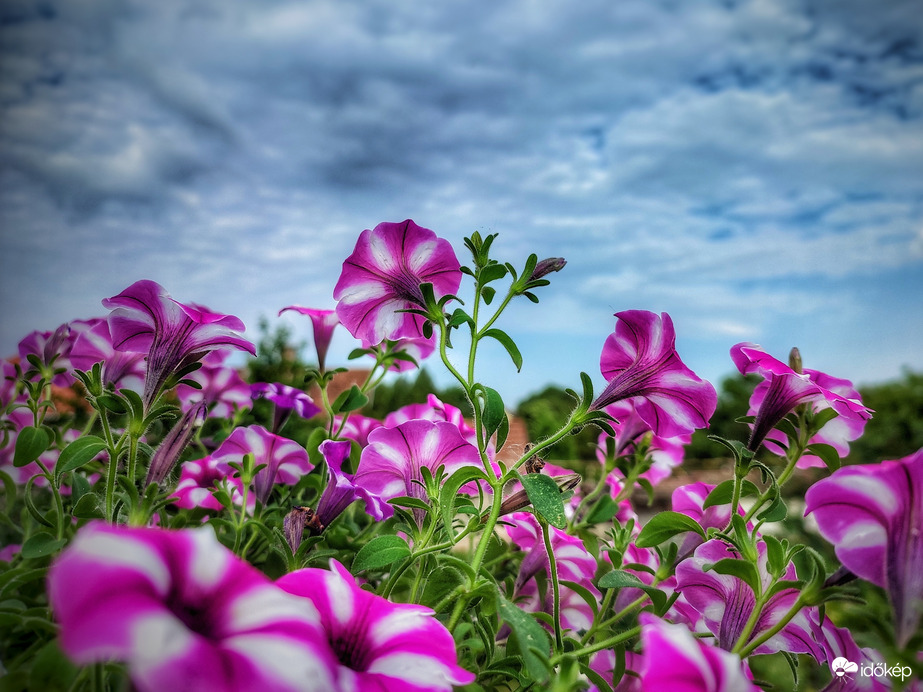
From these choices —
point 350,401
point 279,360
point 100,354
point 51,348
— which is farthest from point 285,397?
point 279,360

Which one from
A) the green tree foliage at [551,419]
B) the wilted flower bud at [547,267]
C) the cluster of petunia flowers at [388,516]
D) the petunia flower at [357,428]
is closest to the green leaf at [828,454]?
the cluster of petunia flowers at [388,516]

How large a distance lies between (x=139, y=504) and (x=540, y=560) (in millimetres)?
441

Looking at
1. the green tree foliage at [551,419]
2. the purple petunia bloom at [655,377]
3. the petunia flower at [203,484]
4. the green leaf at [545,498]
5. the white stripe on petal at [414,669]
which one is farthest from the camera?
the green tree foliage at [551,419]

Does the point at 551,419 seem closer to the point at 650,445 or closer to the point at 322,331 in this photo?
the point at 650,445

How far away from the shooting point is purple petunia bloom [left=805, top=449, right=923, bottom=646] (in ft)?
1.29

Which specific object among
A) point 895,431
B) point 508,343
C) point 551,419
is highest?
point 508,343

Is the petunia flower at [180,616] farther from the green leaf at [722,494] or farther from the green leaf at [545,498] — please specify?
the green leaf at [722,494]

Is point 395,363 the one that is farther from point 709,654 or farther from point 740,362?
point 709,654

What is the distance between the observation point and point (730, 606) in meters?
0.58

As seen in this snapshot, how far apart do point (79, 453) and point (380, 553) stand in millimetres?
302

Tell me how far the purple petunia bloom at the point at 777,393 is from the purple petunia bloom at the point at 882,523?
0.66 ft

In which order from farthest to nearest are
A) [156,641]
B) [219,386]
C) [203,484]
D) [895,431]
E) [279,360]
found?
[895,431], [279,360], [219,386], [203,484], [156,641]

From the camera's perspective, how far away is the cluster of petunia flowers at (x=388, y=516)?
0.28 meters

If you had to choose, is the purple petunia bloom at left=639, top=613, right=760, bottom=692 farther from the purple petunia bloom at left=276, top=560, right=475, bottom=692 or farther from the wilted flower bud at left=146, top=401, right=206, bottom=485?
the wilted flower bud at left=146, top=401, right=206, bottom=485
